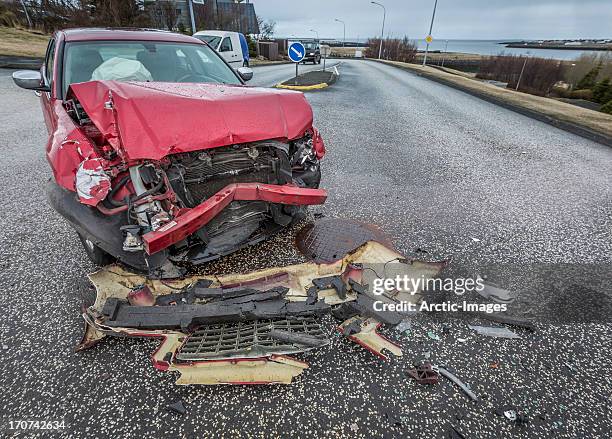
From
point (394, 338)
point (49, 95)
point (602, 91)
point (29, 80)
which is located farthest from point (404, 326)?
point (602, 91)

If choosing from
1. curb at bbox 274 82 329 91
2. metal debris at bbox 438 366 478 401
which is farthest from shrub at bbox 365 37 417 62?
metal debris at bbox 438 366 478 401

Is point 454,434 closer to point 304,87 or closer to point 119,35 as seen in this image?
point 119,35

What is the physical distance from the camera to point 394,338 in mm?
2174

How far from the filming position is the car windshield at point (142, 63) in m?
3.09

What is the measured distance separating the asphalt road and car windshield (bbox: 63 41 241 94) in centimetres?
156

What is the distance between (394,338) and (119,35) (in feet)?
13.3

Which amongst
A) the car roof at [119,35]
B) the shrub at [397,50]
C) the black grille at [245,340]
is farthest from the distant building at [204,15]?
the shrub at [397,50]

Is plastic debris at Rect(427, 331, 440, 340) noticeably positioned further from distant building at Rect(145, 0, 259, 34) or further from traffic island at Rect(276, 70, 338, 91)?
distant building at Rect(145, 0, 259, 34)

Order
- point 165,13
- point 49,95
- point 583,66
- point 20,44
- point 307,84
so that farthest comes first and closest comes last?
point 583,66, point 165,13, point 20,44, point 307,84, point 49,95

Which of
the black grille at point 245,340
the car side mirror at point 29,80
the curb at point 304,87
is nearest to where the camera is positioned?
the black grille at point 245,340

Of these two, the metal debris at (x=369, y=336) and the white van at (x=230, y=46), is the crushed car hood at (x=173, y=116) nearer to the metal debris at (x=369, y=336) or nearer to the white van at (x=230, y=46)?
the metal debris at (x=369, y=336)

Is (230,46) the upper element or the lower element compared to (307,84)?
upper

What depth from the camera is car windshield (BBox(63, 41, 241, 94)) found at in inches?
122

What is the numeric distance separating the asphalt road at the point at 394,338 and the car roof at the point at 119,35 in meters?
1.87
